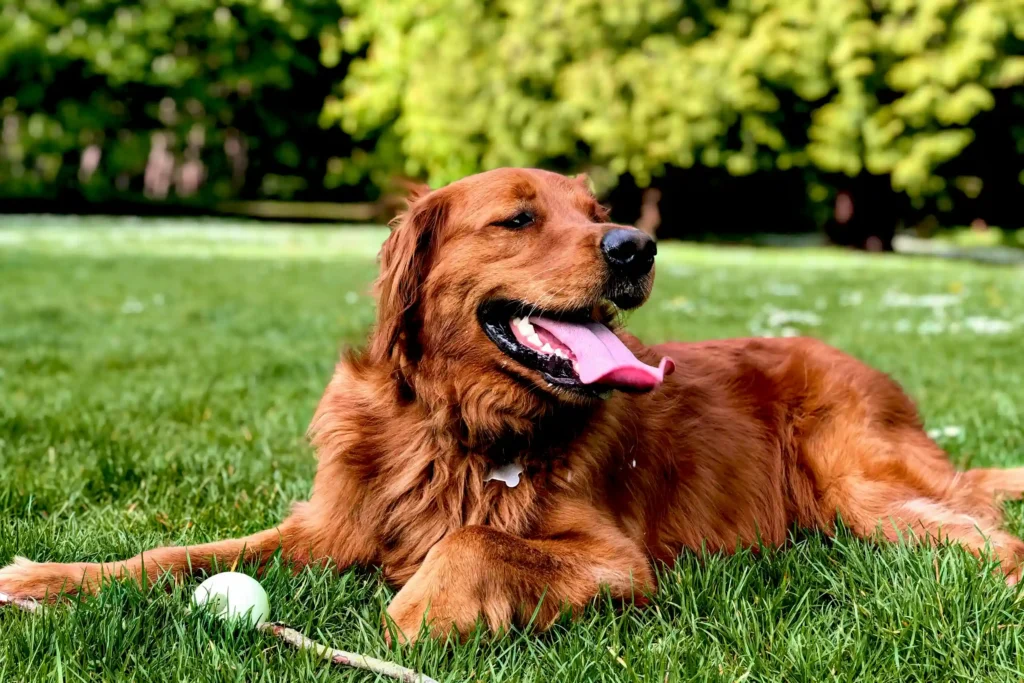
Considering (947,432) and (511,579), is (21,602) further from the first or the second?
(947,432)

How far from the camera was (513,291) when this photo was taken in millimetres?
2746

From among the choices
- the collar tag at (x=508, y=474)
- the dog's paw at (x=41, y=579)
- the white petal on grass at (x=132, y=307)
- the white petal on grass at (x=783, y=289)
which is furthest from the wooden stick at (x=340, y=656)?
the white petal on grass at (x=783, y=289)

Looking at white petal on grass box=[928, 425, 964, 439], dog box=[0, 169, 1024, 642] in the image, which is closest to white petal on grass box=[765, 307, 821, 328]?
white petal on grass box=[928, 425, 964, 439]

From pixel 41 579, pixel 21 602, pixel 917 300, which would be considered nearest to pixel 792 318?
pixel 917 300

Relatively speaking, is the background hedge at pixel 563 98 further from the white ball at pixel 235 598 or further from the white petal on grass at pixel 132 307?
the white ball at pixel 235 598

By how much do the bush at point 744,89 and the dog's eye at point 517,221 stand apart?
18510mm

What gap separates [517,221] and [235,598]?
133 centimetres

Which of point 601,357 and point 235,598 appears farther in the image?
point 601,357

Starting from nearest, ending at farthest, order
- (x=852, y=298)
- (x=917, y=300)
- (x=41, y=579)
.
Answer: (x=41, y=579) < (x=917, y=300) < (x=852, y=298)

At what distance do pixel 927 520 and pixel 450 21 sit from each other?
24861mm

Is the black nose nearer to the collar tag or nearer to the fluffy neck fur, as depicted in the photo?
the fluffy neck fur

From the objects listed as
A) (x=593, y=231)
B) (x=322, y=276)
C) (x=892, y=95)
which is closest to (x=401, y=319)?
(x=593, y=231)

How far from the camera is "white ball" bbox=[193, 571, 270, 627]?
7.44 feet

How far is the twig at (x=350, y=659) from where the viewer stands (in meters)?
2.05
